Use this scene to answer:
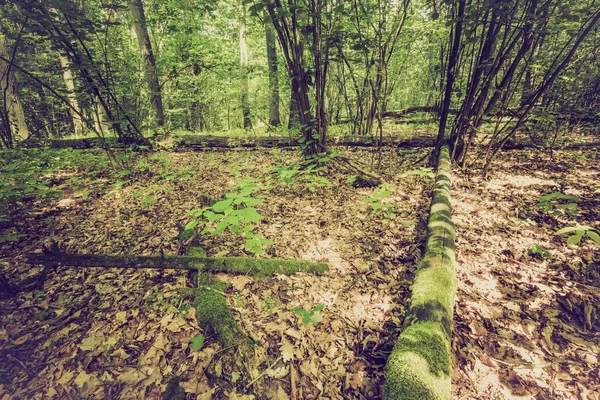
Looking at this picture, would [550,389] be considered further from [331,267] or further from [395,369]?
[331,267]

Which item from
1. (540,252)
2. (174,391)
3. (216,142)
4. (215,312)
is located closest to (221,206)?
(215,312)

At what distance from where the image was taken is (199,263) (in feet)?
10.3

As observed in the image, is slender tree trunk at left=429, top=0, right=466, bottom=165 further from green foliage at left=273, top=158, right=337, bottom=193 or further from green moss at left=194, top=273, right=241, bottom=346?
green moss at left=194, top=273, right=241, bottom=346

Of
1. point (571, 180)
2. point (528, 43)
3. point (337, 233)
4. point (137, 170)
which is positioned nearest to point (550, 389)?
point (337, 233)

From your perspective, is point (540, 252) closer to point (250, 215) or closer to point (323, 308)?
point (323, 308)

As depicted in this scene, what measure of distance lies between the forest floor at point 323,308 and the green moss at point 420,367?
423 mm

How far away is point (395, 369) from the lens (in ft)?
5.35

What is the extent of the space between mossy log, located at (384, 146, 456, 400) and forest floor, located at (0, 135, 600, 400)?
392 mm

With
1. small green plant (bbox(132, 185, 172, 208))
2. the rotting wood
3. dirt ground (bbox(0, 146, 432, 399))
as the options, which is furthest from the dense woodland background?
dirt ground (bbox(0, 146, 432, 399))

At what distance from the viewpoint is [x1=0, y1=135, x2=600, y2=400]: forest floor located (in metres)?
2.04

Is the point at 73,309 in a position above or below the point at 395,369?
below

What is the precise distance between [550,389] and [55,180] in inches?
336

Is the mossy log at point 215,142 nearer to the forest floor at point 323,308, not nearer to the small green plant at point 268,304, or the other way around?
the forest floor at point 323,308

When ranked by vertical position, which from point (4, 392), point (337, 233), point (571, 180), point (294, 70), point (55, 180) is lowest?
point (4, 392)
